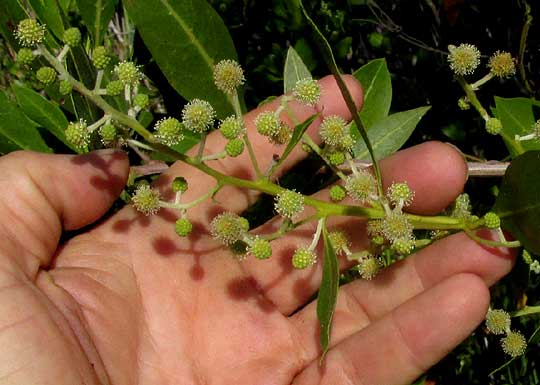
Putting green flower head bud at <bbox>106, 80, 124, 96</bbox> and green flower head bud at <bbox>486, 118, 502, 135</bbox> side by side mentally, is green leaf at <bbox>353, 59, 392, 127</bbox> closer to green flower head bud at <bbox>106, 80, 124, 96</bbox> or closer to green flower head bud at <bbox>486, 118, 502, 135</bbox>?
green flower head bud at <bbox>486, 118, 502, 135</bbox>

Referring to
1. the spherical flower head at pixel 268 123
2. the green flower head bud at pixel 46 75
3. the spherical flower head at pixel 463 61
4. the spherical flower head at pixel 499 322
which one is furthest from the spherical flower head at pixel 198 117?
the spherical flower head at pixel 499 322

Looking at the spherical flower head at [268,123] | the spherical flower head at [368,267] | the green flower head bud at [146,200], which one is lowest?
the spherical flower head at [368,267]

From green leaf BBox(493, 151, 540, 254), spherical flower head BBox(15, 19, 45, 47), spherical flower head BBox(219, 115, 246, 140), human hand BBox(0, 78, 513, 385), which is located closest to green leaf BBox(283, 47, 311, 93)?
human hand BBox(0, 78, 513, 385)

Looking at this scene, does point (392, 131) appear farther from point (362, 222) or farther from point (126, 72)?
point (126, 72)

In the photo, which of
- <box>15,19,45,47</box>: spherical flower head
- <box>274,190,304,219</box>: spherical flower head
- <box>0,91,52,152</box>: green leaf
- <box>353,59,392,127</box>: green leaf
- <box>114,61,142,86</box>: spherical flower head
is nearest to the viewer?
<box>15,19,45,47</box>: spherical flower head

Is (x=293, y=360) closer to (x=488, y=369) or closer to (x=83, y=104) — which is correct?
(x=488, y=369)

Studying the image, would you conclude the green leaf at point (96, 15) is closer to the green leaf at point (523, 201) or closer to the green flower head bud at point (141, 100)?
the green flower head bud at point (141, 100)
